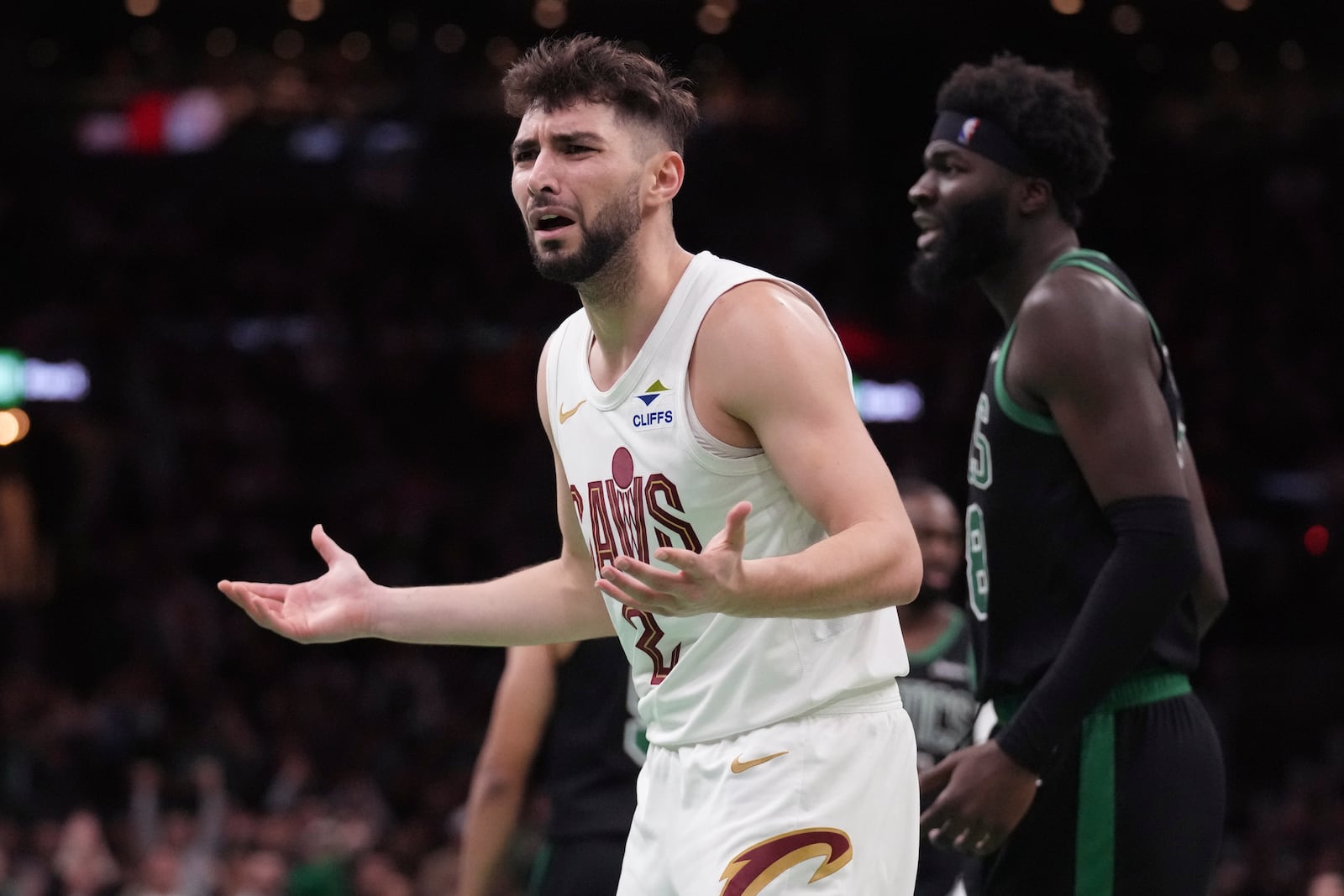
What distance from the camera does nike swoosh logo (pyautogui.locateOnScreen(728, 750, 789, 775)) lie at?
11.0 ft

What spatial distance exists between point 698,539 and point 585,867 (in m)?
2.03

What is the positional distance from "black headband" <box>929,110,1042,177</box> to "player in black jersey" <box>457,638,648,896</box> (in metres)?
1.88

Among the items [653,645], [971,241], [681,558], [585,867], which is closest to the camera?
[681,558]

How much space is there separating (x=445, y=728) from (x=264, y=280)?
7031mm

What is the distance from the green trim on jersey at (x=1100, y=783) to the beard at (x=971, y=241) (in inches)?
41.8

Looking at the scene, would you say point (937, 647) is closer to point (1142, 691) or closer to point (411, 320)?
point (1142, 691)

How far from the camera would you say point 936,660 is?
5.89 metres

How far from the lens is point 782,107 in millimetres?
23469

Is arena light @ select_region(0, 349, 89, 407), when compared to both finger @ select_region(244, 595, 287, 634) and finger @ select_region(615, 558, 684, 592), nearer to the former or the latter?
finger @ select_region(244, 595, 287, 634)

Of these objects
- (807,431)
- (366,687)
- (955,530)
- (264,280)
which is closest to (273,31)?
(264,280)

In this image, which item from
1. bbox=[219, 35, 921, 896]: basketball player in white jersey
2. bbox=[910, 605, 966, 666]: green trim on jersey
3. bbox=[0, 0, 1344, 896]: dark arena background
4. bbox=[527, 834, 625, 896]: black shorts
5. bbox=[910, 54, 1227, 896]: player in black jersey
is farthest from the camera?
bbox=[0, 0, 1344, 896]: dark arena background

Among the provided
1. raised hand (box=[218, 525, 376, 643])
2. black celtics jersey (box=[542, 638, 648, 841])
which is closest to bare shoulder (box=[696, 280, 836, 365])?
raised hand (box=[218, 525, 376, 643])

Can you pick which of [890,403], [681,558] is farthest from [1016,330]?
[890,403]

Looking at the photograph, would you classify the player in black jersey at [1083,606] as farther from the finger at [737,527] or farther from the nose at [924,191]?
the finger at [737,527]
